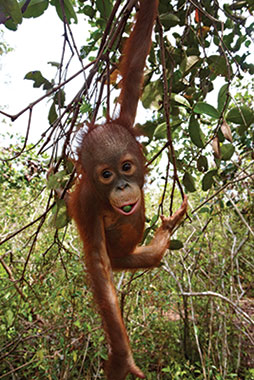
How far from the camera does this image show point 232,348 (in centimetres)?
394

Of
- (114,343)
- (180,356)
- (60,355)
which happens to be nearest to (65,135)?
(114,343)

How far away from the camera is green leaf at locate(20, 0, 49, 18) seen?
130cm

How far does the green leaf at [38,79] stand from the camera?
4.84 feet

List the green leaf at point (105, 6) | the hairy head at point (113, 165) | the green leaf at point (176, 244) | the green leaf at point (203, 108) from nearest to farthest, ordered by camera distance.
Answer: the green leaf at point (203, 108) → the hairy head at point (113, 165) → the green leaf at point (105, 6) → the green leaf at point (176, 244)

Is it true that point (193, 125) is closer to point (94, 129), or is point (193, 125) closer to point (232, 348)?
point (94, 129)

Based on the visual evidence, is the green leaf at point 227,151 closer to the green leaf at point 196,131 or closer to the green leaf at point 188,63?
the green leaf at point 196,131

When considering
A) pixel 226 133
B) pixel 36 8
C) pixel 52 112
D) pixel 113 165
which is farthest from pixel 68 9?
pixel 226 133

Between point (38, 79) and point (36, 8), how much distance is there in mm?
300

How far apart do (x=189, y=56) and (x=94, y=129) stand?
0.59m

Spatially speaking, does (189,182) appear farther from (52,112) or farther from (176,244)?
(52,112)

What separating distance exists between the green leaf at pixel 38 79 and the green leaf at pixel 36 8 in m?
0.24

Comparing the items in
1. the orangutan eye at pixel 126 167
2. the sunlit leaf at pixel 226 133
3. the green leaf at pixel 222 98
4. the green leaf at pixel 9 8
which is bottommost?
the sunlit leaf at pixel 226 133

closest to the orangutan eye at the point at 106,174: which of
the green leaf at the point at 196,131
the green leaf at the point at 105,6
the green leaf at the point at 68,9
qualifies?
the green leaf at the point at 196,131

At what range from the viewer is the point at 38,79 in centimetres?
150
